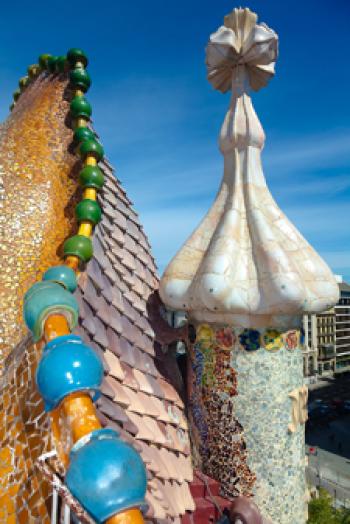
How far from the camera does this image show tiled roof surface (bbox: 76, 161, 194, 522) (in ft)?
12.4

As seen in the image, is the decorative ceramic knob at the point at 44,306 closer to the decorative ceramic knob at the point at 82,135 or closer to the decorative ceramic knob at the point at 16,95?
the decorative ceramic knob at the point at 82,135

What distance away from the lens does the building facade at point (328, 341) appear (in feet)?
146

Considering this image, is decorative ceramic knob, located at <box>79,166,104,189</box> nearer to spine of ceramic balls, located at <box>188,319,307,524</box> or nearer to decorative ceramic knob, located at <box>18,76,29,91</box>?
spine of ceramic balls, located at <box>188,319,307,524</box>

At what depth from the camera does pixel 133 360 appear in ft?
14.9

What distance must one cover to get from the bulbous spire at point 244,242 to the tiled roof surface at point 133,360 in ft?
1.69

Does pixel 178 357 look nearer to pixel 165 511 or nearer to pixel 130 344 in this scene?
pixel 130 344

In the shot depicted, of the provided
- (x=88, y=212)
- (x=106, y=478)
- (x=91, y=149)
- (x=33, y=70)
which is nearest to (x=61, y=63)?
(x=33, y=70)

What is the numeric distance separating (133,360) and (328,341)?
47640 mm

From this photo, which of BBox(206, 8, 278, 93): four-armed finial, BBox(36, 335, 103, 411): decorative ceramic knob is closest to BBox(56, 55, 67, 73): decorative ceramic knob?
BBox(206, 8, 278, 93): four-armed finial

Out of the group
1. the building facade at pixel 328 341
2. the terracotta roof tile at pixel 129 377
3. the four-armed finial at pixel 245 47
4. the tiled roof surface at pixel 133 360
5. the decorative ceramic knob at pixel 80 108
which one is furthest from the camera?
the building facade at pixel 328 341

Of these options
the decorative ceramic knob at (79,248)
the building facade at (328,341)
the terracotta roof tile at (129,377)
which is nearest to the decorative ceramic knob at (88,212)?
the decorative ceramic knob at (79,248)

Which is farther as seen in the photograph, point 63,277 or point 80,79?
point 80,79

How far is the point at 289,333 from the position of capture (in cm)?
487

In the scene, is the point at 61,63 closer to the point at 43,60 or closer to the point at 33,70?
the point at 43,60
